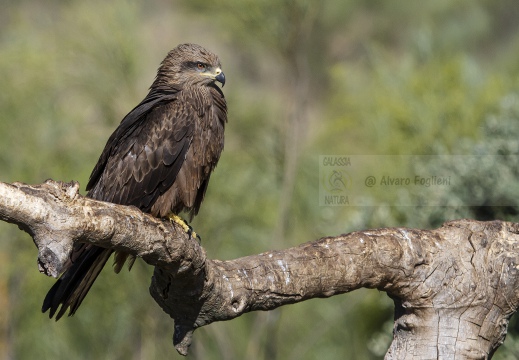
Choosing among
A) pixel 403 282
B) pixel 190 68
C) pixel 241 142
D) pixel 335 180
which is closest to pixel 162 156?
pixel 190 68

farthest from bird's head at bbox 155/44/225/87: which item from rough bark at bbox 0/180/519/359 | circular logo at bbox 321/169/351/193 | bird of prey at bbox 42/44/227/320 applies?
circular logo at bbox 321/169/351/193

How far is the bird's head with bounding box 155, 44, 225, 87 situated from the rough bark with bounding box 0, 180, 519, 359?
1.79 m

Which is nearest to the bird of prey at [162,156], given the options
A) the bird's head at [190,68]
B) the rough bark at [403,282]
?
the bird's head at [190,68]

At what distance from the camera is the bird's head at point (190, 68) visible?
6414 millimetres

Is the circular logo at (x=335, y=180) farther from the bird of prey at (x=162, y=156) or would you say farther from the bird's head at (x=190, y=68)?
the bird of prey at (x=162, y=156)

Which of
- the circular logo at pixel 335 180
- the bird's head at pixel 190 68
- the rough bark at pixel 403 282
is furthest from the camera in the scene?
the circular logo at pixel 335 180

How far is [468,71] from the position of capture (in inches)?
427

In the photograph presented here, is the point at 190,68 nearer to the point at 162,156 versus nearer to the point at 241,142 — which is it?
the point at 162,156

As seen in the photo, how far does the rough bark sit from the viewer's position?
197 inches

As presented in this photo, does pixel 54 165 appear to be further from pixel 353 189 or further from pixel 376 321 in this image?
pixel 376 321

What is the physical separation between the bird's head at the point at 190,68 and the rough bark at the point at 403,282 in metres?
1.79

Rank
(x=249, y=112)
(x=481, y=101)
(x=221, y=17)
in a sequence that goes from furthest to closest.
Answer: (x=249, y=112) → (x=221, y=17) → (x=481, y=101)

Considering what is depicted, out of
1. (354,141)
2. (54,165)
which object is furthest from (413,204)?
(54,165)

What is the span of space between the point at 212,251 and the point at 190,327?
6670 millimetres
